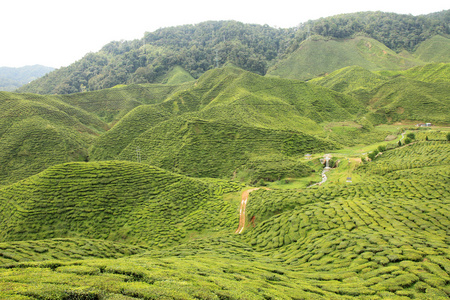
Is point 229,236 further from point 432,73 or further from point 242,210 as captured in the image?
point 432,73

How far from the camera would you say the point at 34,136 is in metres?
54.0

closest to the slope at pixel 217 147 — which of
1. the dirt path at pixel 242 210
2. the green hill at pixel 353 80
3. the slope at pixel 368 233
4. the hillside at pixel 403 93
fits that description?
the dirt path at pixel 242 210

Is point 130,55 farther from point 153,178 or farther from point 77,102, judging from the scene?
point 153,178

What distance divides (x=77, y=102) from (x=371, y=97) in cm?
9399

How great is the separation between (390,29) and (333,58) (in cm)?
5361

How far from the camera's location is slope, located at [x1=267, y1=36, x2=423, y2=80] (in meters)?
124

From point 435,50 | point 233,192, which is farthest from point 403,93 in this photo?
point 435,50

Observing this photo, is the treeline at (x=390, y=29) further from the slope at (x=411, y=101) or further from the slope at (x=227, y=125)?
the slope at (x=227, y=125)

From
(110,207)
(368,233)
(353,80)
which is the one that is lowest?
(110,207)

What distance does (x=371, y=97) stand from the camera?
7931cm

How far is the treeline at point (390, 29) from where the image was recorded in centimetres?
14412

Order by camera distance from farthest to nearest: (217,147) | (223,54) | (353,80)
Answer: (223,54) → (353,80) → (217,147)

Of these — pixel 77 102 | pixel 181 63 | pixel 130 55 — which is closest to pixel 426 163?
pixel 77 102

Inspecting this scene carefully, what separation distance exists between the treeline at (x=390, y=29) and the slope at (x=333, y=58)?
716 cm
